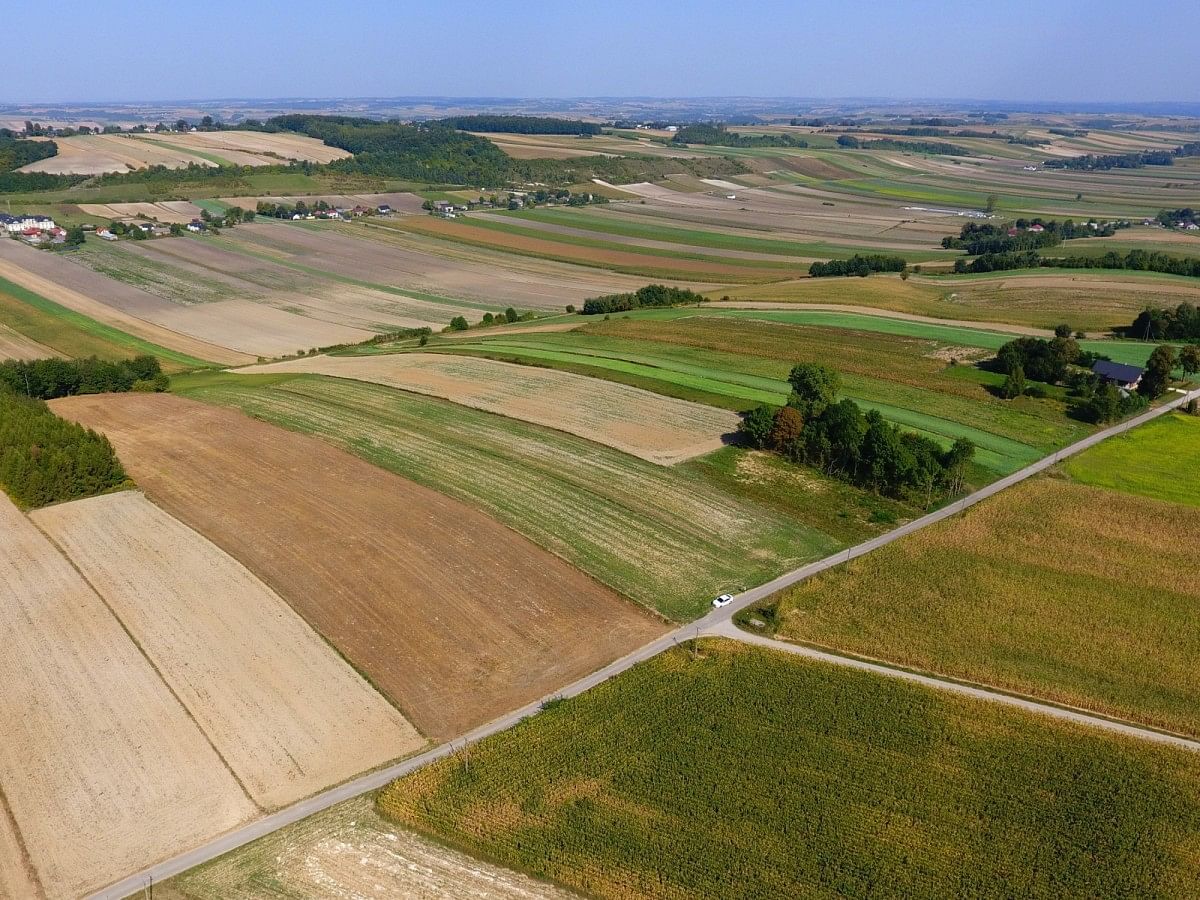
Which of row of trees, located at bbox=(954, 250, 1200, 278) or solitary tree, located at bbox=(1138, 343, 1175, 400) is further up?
row of trees, located at bbox=(954, 250, 1200, 278)

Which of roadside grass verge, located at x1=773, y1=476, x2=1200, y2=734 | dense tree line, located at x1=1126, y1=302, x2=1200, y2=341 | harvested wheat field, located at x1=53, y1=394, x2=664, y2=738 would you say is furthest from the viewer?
dense tree line, located at x1=1126, y1=302, x2=1200, y2=341

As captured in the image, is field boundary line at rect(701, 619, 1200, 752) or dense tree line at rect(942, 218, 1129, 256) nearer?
field boundary line at rect(701, 619, 1200, 752)

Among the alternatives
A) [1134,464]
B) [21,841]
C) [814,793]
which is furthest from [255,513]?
[1134,464]

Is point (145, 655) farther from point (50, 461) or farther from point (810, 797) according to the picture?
point (810, 797)

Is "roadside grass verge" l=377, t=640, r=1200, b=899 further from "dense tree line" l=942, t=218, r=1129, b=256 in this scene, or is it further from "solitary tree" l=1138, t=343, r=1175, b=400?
"dense tree line" l=942, t=218, r=1129, b=256

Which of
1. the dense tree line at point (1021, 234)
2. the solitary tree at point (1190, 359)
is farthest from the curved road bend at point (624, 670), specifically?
the dense tree line at point (1021, 234)

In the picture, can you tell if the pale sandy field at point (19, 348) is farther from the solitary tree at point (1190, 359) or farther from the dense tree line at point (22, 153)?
the dense tree line at point (22, 153)

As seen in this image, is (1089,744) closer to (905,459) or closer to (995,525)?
(995,525)

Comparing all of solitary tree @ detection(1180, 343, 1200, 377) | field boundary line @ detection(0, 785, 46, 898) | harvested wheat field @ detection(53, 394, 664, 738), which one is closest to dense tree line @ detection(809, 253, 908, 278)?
solitary tree @ detection(1180, 343, 1200, 377)
